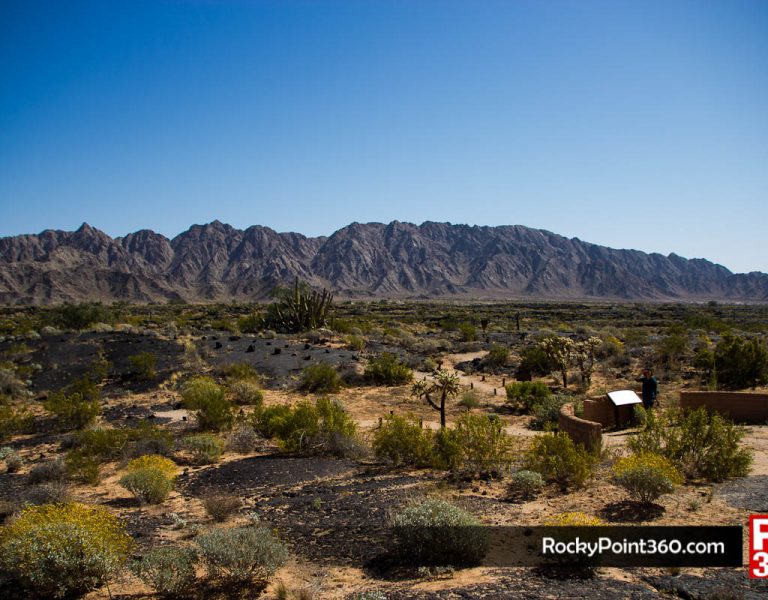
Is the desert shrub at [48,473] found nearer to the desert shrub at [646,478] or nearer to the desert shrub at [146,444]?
the desert shrub at [146,444]

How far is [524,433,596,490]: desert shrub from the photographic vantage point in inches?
385

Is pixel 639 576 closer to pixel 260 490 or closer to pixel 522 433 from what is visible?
pixel 260 490

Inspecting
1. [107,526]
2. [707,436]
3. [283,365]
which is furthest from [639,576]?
[283,365]

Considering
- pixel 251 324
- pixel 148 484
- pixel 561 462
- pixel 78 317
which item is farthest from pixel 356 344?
pixel 78 317

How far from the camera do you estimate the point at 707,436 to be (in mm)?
10125

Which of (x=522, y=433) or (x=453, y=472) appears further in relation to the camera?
(x=522, y=433)

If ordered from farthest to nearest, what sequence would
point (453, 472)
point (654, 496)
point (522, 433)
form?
1. point (522, 433)
2. point (453, 472)
3. point (654, 496)

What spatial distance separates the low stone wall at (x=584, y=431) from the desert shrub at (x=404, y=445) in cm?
327

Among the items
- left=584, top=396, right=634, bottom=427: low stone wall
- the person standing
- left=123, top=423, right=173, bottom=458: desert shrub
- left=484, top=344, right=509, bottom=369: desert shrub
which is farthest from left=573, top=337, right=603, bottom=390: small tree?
left=123, top=423, right=173, bottom=458: desert shrub

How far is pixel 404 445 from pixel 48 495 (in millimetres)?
7082

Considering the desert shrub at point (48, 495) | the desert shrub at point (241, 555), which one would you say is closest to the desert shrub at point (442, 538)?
the desert shrub at point (241, 555)

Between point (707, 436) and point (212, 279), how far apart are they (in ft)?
544

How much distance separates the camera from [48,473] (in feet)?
37.6

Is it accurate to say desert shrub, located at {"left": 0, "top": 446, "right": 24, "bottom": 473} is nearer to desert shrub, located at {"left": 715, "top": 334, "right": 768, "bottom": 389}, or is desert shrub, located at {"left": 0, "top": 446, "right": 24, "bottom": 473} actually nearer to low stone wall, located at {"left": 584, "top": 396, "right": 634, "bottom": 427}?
low stone wall, located at {"left": 584, "top": 396, "right": 634, "bottom": 427}
